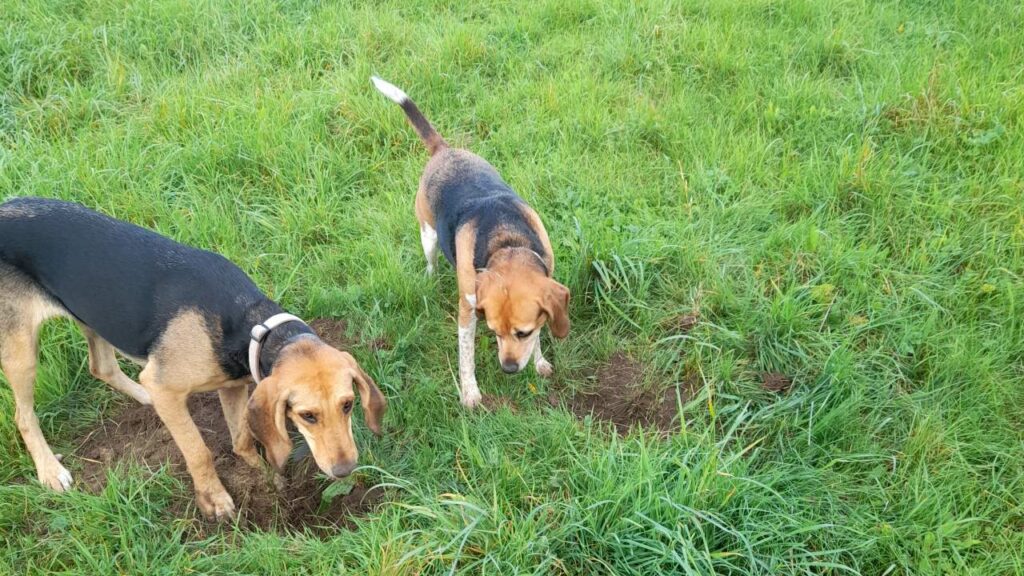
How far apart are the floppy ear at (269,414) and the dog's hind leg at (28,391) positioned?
4.44 feet

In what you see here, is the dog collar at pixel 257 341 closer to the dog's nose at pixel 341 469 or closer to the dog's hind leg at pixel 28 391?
the dog's nose at pixel 341 469

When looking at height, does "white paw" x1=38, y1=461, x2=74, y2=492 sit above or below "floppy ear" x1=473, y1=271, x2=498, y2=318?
below

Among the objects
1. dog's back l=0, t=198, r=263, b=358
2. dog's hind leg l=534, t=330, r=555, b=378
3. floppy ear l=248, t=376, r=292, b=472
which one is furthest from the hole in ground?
dog's back l=0, t=198, r=263, b=358

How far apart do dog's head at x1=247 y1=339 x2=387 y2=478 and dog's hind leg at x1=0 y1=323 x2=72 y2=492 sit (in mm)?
1394

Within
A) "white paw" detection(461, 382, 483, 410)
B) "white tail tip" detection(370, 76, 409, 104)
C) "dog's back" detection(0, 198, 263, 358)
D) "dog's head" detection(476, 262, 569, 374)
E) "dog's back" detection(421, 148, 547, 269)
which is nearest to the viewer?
"dog's back" detection(0, 198, 263, 358)

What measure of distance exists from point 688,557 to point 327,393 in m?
1.70

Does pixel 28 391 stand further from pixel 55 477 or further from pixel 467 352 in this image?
pixel 467 352

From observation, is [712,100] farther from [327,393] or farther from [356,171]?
[327,393]

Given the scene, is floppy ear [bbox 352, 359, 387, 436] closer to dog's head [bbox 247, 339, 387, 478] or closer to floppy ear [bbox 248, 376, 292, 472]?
dog's head [bbox 247, 339, 387, 478]

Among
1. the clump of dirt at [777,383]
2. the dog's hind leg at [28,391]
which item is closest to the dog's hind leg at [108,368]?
the dog's hind leg at [28,391]

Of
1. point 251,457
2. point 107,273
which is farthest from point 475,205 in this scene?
point 107,273

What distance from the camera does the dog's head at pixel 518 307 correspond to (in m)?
3.76

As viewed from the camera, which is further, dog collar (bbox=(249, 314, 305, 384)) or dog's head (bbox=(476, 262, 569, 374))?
dog's head (bbox=(476, 262, 569, 374))

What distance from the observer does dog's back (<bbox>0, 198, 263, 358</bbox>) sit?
3482mm
